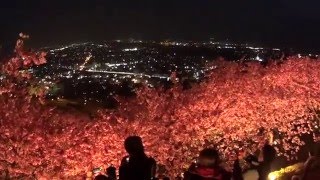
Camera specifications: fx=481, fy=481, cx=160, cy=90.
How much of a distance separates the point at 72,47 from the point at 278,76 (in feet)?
168

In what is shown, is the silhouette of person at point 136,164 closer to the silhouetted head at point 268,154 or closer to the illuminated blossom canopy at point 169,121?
the silhouetted head at point 268,154

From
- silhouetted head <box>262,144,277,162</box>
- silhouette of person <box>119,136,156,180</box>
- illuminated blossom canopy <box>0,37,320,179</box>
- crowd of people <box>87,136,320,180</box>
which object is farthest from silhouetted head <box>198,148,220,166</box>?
illuminated blossom canopy <box>0,37,320,179</box>

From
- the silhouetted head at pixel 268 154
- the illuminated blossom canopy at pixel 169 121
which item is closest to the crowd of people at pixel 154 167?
the silhouetted head at pixel 268 154

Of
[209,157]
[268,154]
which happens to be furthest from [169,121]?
[209,157]

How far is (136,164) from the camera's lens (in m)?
4.85

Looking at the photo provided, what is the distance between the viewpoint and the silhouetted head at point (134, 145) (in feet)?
15.9

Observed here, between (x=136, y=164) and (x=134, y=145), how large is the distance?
192 millimetres

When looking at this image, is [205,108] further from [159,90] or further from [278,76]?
[278,76]

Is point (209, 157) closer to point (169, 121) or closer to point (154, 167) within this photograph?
point (154, 167)

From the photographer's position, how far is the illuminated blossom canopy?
1327 cm

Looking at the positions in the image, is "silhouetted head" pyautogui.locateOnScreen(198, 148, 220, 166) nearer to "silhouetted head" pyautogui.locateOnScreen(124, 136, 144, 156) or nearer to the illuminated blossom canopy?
"silhouetted head" pyautogui.locateOnScreen(124, 136, 144, 156)

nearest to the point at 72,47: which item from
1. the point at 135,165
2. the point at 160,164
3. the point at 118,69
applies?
the point at 118,69

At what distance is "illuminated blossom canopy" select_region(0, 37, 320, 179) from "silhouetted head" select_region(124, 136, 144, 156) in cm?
870

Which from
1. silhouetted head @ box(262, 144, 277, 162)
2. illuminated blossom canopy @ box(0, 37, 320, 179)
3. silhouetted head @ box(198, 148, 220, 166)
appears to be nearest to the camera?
silhouetted head @ box(198, 148, 220, 166)
